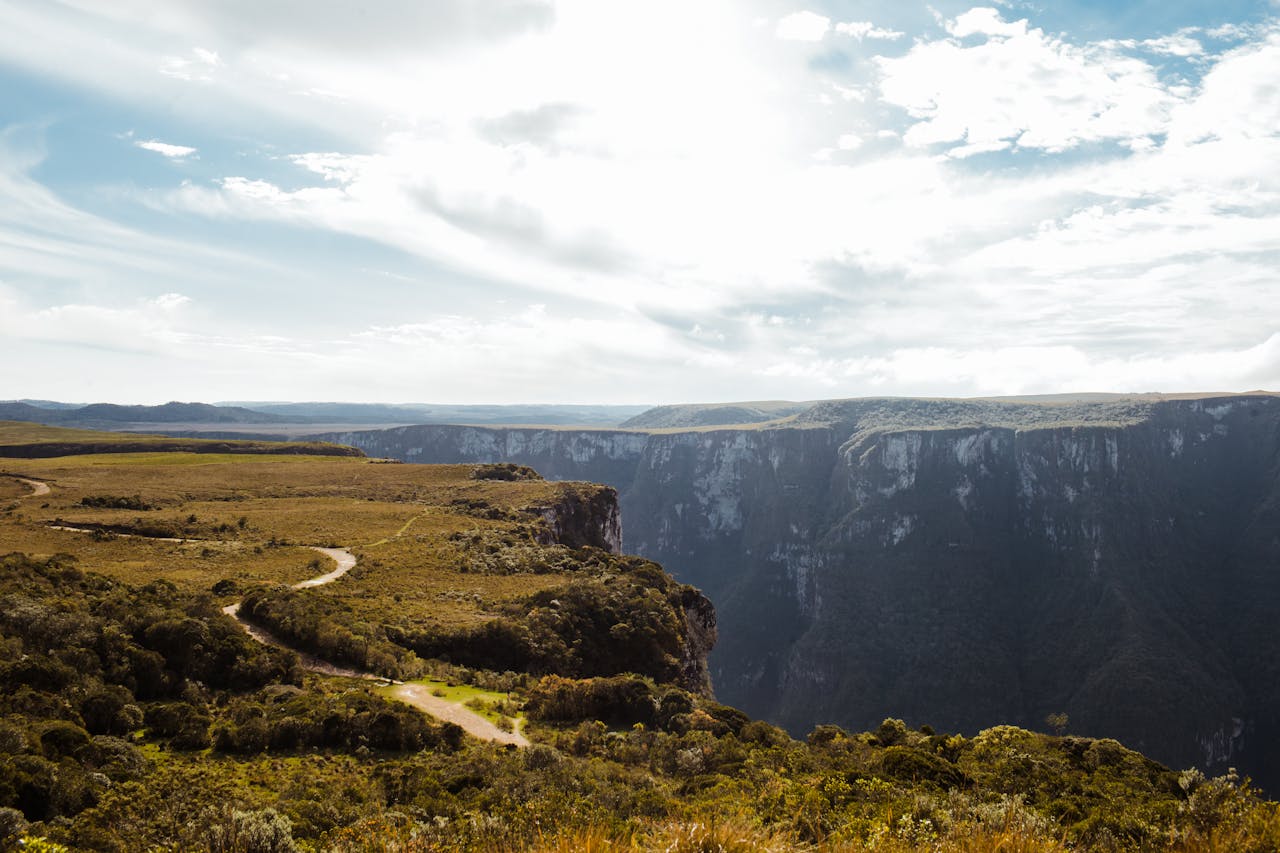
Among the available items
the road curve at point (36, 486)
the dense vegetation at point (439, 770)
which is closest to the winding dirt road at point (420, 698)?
the dense vegetation at point (439, 770)

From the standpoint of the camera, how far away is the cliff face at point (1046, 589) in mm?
116938

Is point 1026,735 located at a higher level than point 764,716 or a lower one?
higher

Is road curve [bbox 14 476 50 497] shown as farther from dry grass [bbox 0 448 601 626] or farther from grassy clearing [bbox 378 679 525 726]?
grassy clearing [bbox 378 679 525 726]

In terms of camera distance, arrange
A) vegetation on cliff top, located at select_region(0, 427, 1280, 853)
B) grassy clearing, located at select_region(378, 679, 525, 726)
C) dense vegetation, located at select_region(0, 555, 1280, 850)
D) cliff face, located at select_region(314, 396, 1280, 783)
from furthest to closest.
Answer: cliff face, located at select_region(314, 396, 1280, 783) < grassy clearing, located at select_region(378, 679, 525, 726) < vegetation on cliff top, located at select_region(0, 427, 1280, 853) < dense vegetation, located at select_region(0, 555, 1280, 850)

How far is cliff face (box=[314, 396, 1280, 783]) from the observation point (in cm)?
11694

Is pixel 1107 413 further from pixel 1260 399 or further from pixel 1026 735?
pixel 1026 735

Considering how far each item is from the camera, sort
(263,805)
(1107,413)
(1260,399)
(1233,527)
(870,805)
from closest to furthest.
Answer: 1. (870,805)
2. (263,805)
3. (1233,527)
4. (1260,399)
5. (1107,413)

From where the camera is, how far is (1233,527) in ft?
492

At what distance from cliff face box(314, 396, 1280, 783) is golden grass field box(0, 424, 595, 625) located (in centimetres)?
9901

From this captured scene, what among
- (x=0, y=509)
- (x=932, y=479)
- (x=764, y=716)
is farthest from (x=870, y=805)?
(x=932, y=479)

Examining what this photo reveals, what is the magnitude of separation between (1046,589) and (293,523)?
155991mm

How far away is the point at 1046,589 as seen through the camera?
15088 cm

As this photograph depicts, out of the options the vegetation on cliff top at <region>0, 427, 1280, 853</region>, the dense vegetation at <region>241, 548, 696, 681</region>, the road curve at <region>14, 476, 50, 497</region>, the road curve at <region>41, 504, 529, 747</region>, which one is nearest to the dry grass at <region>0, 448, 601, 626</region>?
the vegetation on cliff top at <region>0, 427, 1280, 853</region>

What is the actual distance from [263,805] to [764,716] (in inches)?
6119
